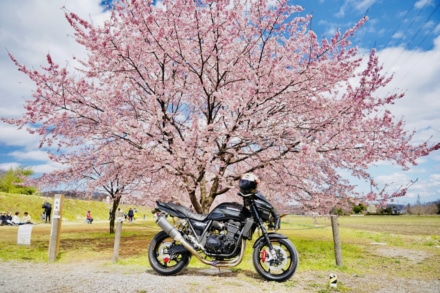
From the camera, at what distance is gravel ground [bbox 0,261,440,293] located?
469 cm

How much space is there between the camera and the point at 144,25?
7.48 m

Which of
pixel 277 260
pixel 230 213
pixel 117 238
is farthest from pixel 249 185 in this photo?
pixel 117 238

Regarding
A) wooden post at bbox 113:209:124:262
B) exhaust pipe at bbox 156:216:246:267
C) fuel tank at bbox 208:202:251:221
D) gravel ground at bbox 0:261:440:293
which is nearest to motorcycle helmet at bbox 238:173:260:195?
fuel tank at bbox 208:202:251:221

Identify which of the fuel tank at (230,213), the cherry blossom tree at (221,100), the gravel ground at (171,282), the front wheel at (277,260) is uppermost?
the cherry blossom tree at (221,100)

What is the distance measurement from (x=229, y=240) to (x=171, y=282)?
1.27 m

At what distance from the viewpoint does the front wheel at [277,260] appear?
5.32m

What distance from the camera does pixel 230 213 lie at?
221 inches

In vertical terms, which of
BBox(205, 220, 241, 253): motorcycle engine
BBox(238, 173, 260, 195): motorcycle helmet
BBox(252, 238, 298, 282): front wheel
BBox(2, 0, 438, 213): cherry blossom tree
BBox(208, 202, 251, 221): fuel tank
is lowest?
BBox(252, 238, 298, 282): front wheel

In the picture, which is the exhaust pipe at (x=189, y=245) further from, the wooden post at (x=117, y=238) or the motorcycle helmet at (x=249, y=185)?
the wooden post at (x=117, y=238)

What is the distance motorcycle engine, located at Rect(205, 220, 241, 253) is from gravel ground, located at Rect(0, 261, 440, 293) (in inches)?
20.7

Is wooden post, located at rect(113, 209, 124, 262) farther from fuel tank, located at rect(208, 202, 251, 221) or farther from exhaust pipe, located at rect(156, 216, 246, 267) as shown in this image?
fuel tank, located at rect(208, 202, 251, 221)

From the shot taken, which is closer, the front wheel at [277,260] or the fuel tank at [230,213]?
the front wheel at [277,260]

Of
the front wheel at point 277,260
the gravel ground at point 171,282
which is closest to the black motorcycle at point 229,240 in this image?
the front wheel at point 277,260

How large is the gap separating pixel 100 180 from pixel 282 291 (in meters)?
7.18
